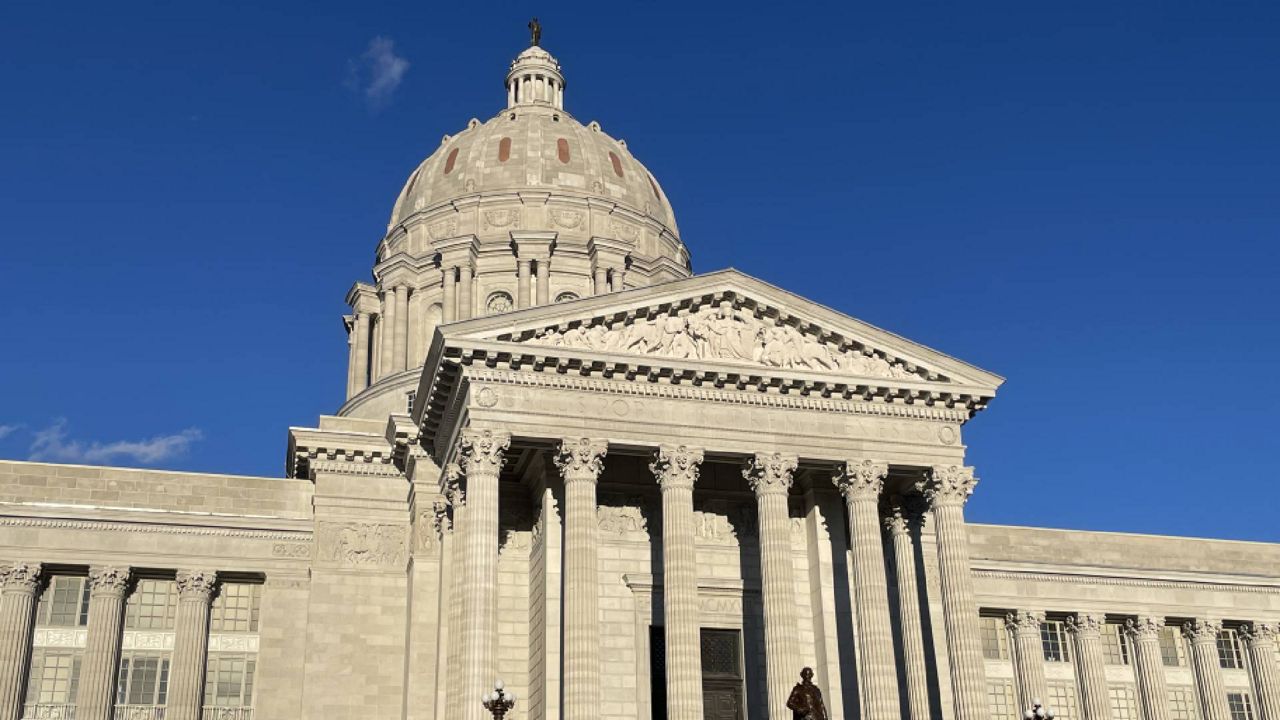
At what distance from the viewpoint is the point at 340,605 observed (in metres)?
39.5

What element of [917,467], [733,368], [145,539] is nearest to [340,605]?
[145,539]

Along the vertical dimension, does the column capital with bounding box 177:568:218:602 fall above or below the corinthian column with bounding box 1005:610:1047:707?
above

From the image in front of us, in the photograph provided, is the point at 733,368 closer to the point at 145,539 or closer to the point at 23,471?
Result: the point at 145,539

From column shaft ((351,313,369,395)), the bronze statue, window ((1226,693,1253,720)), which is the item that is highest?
column shaft ((351,313,369,395))

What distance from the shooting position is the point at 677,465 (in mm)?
34656

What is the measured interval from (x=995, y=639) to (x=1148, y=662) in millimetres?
5828

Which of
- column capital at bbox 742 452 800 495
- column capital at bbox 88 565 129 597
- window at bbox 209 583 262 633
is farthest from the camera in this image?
window at bbox 209 583 262 633

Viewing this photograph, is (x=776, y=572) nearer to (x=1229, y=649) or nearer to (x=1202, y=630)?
(x=1202, y=630)

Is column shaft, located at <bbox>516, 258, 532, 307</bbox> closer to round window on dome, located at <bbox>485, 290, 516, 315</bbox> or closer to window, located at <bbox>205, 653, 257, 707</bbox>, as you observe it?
round window on dome, located at <bbox>485, 290, 516, 315</bbox>

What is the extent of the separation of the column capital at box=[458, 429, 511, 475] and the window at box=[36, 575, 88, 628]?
574 inches

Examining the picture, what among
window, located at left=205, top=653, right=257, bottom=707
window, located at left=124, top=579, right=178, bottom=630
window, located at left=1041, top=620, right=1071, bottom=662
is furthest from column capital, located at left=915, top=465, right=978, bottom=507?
window, located at left=124, top=579, right=178, bottom=630

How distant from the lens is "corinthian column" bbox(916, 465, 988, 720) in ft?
113

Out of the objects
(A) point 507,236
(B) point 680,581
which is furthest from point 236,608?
(A) point 507,236

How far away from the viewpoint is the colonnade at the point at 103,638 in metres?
37.6
